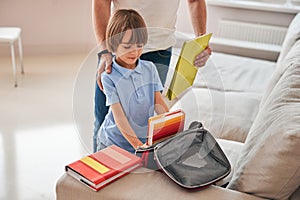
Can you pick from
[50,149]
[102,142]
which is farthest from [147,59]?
[50,149]

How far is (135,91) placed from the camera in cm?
125

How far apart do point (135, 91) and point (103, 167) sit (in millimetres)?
246

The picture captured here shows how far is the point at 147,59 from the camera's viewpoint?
1292 mm

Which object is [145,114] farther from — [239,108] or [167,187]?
[239,108]

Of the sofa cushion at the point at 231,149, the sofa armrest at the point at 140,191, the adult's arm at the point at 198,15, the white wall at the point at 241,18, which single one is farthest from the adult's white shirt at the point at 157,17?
the white wall at the point at 241,18

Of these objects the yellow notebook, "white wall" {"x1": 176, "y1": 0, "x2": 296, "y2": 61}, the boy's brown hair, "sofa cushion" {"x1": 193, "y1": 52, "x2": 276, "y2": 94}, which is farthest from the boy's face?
"white wall" {"x1": 176, "y1": 0, "x2": 296, "y2": 61}

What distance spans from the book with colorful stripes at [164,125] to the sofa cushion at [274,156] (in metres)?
0.23

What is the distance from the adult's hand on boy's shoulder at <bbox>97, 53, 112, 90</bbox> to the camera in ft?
4.14

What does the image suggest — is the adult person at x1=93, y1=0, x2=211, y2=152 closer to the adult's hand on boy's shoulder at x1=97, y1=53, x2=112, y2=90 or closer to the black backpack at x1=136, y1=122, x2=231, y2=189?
the adult's hand on boy's shoulder at x1=97, y1=53, x2=112, y2=90

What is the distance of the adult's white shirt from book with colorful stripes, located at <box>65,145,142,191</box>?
33cm

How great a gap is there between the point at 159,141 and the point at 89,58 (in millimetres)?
351

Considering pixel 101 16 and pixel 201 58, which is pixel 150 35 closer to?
pixel 201 58

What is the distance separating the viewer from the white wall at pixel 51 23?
406cm

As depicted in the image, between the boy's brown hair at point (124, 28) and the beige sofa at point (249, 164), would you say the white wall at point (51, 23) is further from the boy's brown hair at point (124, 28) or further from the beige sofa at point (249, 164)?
the boy's brown hair at point (124, 28)
